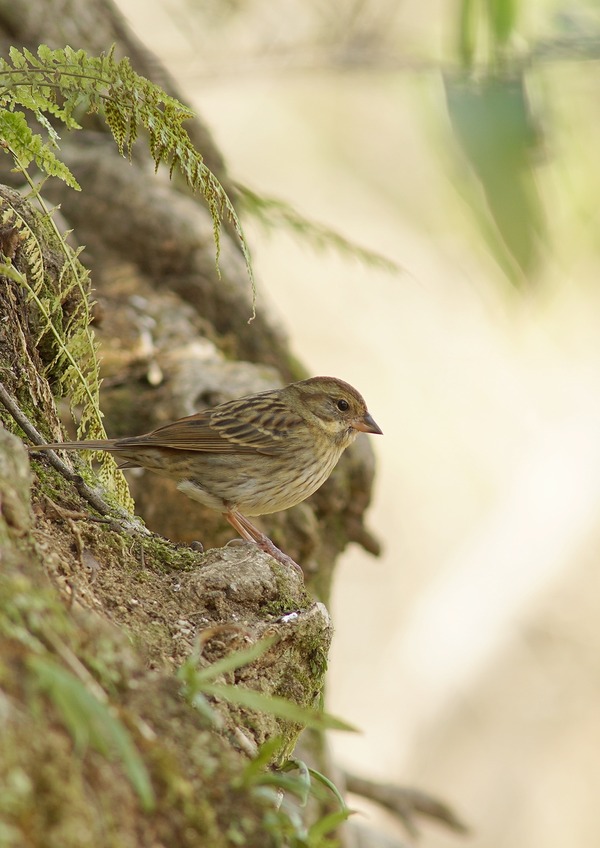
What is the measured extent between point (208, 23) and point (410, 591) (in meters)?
6.52

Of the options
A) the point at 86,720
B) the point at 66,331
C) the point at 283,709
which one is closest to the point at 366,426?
the point at 66,331

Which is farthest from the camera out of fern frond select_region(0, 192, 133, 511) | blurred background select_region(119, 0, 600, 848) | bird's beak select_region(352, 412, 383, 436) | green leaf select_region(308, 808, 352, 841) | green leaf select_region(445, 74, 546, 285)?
blurred background select_region(119, 0, 600, 848)

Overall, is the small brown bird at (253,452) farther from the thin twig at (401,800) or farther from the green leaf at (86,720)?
the green leaf at (86,720)

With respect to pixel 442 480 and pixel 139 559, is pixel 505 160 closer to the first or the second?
pixel 139 559

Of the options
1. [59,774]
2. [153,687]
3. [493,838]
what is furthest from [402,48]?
[493,838]

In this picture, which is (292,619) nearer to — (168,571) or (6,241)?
(168,571)

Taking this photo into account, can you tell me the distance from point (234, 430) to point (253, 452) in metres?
0.19

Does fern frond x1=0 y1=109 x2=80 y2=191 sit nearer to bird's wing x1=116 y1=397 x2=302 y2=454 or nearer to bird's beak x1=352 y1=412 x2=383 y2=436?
bird's wing x1=116 y1=397 x2=302 y2=454

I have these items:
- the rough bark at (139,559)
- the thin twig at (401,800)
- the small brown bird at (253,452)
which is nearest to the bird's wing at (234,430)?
the small brown bird at (253,452)

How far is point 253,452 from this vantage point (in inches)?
201

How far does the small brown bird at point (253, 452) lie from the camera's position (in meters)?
4.66

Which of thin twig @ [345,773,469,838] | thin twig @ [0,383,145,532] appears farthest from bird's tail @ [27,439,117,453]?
thin twig @ [345,773,469,838]

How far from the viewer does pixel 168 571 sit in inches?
106

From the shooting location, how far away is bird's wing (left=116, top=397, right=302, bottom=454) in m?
4.57
